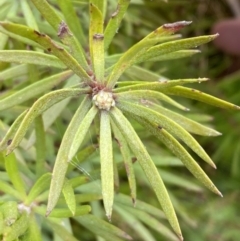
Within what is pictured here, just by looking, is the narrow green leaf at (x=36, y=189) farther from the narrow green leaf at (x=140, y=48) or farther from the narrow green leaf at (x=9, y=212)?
the narrow green leaf at (x=140, y=48)

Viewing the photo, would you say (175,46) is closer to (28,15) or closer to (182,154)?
(182,154)

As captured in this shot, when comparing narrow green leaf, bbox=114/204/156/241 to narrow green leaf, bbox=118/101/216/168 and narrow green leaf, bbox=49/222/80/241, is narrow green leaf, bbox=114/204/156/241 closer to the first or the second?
narrow green leaf, bbox=49/222/80/241

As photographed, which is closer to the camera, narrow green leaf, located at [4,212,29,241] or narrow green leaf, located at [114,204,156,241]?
narrow green leaf, located at [4,212,29,241]

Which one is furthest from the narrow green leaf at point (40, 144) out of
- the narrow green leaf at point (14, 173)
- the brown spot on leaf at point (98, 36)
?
the brown spot on leaf at point (98, 36)

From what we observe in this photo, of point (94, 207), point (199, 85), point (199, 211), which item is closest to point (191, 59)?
point (199, 85)

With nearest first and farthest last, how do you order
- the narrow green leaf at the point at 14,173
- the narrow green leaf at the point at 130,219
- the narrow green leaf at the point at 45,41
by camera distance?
the narrow green leaf at the point at 45,41, the narrow green leaf at the point at 14,173, the narrow green leaf at the point at 130,219

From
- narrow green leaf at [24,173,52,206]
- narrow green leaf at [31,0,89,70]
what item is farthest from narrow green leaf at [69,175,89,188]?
narrow green leaf at [31,0,89,70]
